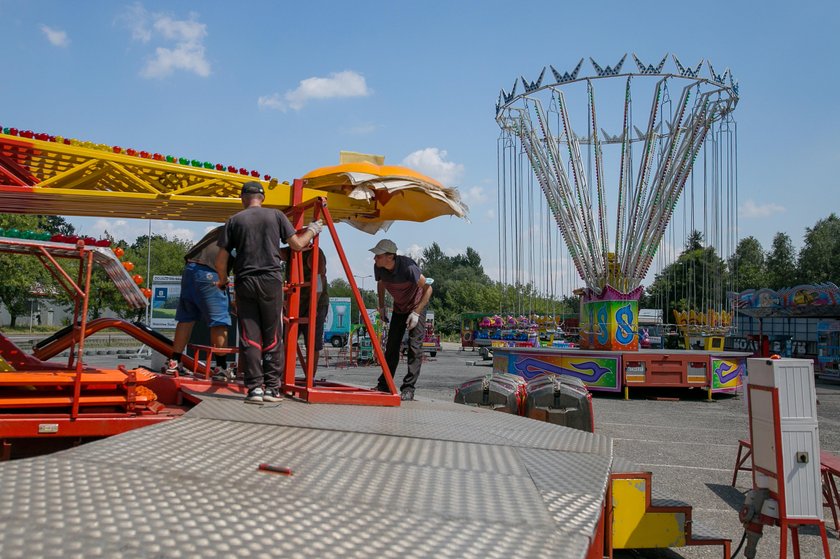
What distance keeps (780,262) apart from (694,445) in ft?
183

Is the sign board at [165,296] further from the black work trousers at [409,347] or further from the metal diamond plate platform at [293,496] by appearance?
the metal diamond plate platform at [293,496]

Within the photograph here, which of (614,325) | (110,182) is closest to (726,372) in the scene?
(614,325)

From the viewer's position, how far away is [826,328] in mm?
26047

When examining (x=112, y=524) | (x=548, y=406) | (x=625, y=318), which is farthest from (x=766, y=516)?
(x=625, y=318)

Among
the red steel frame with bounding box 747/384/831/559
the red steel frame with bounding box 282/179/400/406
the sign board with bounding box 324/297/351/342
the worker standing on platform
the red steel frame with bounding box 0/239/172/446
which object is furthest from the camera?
the sign board with bounding box 324/297/351/342

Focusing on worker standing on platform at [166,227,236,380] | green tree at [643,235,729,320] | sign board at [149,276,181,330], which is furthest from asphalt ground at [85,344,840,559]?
sign board at [149,276,181,330]

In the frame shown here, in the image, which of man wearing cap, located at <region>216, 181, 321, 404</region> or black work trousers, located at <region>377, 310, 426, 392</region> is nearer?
man wearing cap, located at <region>216, 181, 321, 404</region>

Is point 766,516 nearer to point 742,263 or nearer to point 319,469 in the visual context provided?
point 319,469

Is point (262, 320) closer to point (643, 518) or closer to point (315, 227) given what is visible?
point (315, 227)

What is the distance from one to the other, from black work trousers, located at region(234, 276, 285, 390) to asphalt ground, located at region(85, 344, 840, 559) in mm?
2735

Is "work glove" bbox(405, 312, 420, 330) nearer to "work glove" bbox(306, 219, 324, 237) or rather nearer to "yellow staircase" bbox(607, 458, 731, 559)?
"work glove" bbox(306, 219, 324, 237)

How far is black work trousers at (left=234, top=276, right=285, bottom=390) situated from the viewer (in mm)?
3807

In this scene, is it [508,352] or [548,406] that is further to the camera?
[508,352]

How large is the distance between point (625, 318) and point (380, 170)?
42.7 feet
